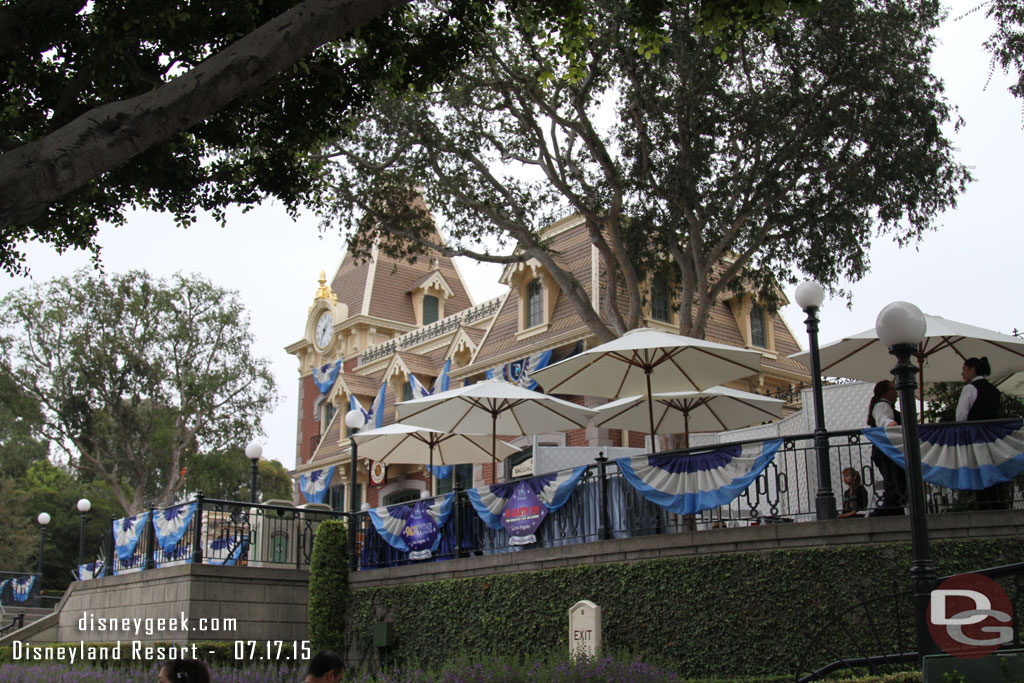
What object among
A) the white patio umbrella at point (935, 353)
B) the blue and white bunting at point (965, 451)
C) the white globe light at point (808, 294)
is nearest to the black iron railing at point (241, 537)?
the white patio umbrella at point (935, 353)

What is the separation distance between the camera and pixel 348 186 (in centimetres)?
2236

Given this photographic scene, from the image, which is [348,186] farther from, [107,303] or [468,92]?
[107,303]

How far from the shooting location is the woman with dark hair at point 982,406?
37.6 ft

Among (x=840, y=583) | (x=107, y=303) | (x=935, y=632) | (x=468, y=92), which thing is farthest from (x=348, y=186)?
(x=107, y=303)

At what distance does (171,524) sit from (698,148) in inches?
493

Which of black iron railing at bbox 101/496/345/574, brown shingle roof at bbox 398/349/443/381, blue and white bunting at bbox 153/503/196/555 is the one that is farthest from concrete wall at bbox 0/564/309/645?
brown shingle roof at bbox 398/349/443/381

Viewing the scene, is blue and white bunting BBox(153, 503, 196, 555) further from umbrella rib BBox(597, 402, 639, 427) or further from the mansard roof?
the mansard roof

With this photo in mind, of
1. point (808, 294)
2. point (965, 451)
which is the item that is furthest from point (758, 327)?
point (965, 451)

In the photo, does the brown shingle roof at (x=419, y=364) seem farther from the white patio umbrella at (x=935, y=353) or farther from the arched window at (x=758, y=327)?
the white patio umbrella at (x=935, y=353)

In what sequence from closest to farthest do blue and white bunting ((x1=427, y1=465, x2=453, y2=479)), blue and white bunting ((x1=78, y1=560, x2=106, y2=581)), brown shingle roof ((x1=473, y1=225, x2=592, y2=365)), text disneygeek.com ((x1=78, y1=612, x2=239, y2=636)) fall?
text disneygeek.com ((x1=78, y1=612, x2=239, y2=636)) → blue and white bunting ((x1=78, y1=560, x2=106, y2=581)) → brown shingle roof ((x1=473, y1=225, x2=592, y2=365)) → blue and white bunting ((x1=427, y1=465, x2=453, y2=479))

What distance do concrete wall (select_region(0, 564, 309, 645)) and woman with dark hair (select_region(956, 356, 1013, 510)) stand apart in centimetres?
1201

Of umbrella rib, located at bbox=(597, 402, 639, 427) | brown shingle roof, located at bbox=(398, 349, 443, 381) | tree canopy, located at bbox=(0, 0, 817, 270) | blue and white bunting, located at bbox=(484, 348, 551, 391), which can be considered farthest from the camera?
brown shingle roof, located at bbox=(398, 349, 443, 381)

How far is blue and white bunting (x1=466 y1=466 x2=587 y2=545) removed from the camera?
13.9 metres

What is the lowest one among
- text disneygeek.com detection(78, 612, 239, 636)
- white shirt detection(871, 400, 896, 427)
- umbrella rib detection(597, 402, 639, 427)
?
text disneygeek.com detection(78, 612, 239, 636)
